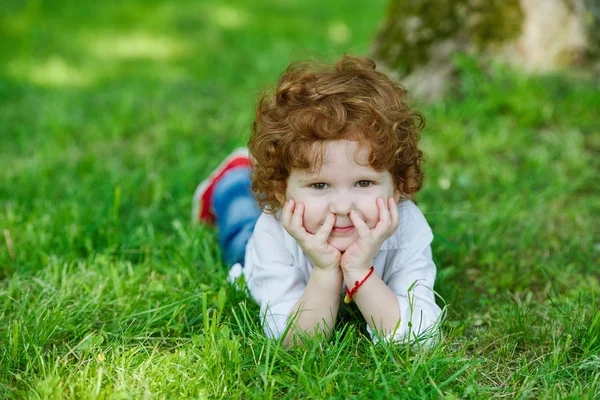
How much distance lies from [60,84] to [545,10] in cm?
359

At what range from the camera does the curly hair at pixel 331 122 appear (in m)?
1.99

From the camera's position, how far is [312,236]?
203 cm

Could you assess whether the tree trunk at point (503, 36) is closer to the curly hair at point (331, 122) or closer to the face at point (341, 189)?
the curly hair at point (331, 122)

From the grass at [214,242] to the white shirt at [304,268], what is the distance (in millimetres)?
113

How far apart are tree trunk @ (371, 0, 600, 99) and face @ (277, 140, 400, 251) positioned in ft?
7.38

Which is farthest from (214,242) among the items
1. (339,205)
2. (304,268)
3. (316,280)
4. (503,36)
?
(503,36)

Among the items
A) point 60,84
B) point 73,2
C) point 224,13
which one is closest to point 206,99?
point 60,84

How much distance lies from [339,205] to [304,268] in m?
0.36

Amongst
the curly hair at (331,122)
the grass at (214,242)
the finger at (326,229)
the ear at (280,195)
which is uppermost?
the curly hair at (331,122)

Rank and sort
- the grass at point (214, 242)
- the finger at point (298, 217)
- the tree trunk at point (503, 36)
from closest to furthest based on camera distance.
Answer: the grass at point (214, 242), the finger at point (298, 217), the tree trunk at point (503, 36)

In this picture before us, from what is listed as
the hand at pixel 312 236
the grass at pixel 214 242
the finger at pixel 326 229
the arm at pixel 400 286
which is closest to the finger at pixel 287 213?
the hand at pixel 312 236

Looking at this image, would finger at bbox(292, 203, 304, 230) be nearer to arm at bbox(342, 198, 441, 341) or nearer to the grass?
arm at bbox(342, 198, 441, 341)

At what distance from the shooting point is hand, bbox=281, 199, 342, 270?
2023 mm

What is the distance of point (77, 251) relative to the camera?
2717mm
